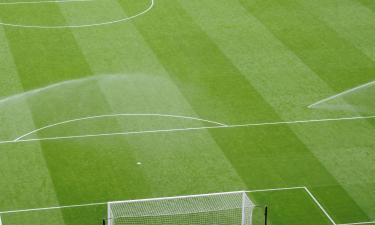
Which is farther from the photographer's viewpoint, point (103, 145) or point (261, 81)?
point (261, 81)

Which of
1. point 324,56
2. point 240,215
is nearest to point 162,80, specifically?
→ point 324,56

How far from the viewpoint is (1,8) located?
28469 mm

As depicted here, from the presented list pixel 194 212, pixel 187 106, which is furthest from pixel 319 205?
pixel 187 106

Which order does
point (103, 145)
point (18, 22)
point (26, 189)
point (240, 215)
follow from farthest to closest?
point (18, 22), point (103, 145), point (26, 189), point (240, 215)

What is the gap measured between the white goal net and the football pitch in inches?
28.5

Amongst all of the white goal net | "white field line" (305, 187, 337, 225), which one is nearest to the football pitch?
"white field line" (305, 187, 337, 225)

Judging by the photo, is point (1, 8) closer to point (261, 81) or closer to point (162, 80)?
point (162, 80)

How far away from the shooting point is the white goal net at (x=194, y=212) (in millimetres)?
17812

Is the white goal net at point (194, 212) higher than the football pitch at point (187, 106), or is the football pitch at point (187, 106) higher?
the white goal net at point (194, 212)

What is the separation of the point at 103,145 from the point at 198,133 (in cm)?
235

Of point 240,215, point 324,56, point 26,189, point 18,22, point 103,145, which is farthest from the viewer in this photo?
point 18,22

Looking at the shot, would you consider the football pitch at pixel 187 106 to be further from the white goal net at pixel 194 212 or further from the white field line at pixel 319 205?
the white goal net at pixel 194 212

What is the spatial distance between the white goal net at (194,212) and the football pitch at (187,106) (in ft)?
2.38

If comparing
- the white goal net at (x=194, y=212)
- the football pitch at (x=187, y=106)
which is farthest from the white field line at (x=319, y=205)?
the white goal net at (x=194, y=212)
